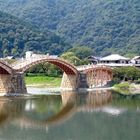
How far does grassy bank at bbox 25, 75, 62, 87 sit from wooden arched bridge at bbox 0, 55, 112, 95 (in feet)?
14.7

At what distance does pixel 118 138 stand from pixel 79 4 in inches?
6518

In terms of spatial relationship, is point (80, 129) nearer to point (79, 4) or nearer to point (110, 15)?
point (110, 15)

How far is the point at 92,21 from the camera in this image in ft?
558

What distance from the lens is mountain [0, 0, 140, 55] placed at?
152m

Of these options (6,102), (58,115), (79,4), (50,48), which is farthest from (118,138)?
(79,4)

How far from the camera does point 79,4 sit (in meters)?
194

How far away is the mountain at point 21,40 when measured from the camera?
4625 inches

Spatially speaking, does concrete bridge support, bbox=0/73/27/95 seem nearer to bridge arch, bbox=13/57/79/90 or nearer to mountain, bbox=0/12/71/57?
bridge arch, bbox=13/57/79/90

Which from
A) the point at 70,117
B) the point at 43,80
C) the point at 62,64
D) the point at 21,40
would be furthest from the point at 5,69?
the point at 21,40

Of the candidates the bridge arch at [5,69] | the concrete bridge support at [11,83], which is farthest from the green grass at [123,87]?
the bridge arch at [5,69]

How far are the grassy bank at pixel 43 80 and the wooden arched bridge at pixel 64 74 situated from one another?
4.47 metres

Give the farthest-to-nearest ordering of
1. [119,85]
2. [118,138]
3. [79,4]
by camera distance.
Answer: [79,4], [119,85], [118,138]

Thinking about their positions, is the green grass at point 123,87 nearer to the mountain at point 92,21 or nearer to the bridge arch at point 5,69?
the bridge arch at point 5,69

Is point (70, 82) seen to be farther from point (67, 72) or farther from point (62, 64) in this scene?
point (62, 64)
